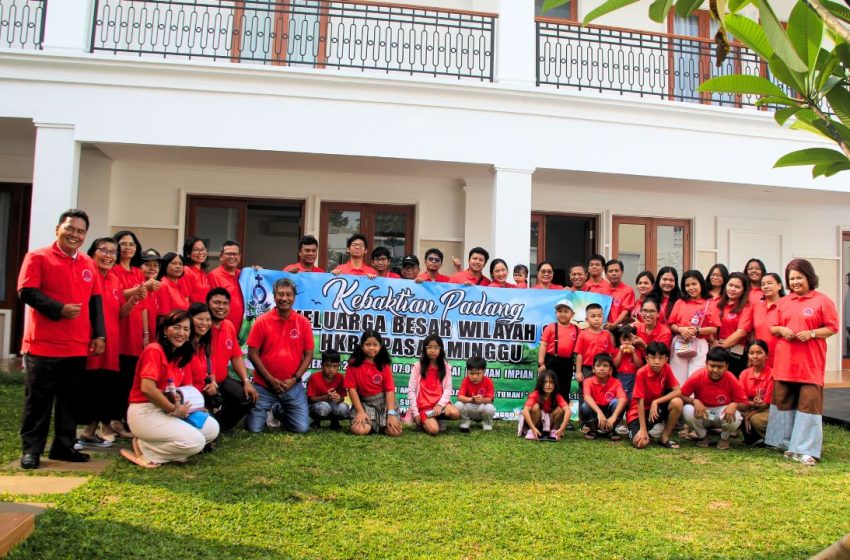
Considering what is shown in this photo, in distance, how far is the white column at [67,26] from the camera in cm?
714

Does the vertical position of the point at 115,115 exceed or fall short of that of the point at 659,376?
it exceeds it

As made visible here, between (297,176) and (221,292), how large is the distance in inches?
177

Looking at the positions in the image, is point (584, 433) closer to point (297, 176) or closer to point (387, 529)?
point (387, 529)

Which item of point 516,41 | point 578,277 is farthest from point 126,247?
point 516,41

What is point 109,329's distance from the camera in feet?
14.5

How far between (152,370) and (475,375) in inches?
108

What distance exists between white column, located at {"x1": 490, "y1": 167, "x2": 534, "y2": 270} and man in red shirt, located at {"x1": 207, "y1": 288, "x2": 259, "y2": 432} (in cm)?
366

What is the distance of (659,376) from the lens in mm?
5332

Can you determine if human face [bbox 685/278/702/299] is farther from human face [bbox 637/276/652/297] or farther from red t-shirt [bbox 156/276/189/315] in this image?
red t-shirt [bbox 156/276/189/315]

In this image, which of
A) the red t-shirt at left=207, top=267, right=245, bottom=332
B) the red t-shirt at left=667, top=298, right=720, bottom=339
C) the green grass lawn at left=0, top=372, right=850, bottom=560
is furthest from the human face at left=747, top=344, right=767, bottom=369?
the red t-shirt at left=207, top=267, right=245, bottom=332

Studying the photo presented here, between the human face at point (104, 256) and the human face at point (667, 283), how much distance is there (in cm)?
480

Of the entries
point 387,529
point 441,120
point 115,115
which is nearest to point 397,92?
point 441,120

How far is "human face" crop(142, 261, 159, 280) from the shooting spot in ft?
16.1

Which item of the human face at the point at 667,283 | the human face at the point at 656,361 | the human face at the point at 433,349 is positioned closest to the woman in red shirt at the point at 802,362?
the human face at the point at 656,361
